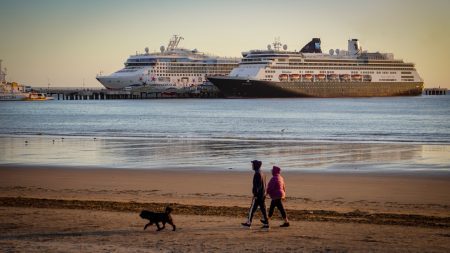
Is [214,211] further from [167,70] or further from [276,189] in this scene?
[167,70]

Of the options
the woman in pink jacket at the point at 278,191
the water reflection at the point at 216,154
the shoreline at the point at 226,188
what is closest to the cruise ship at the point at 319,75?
the water reflection at the point at 216,154

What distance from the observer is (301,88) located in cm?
13512

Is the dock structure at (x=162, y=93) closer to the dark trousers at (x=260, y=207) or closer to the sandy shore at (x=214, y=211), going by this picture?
the sandy shore at (x=214, y=211)

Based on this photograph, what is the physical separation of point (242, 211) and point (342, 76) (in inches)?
5145

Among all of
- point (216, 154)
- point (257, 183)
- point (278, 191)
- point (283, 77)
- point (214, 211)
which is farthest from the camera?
point (283, 77)

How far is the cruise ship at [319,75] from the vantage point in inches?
5157

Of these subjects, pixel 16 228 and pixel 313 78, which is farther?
pixel 313 78

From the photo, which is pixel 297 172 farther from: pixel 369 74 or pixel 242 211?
pixel 369 74

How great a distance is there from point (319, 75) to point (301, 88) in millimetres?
4822

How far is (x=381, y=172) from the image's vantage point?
20.3m

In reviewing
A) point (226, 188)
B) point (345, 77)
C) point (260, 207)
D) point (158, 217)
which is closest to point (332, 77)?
point (345, 77)

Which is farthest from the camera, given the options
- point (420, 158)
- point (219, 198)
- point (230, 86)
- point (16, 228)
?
point (230, 86)

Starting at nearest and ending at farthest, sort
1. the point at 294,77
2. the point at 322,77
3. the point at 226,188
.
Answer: the point at 226,188, the point at 294,77, the point at 322,77

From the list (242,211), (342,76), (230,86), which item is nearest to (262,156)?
(242,211)
